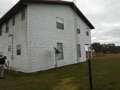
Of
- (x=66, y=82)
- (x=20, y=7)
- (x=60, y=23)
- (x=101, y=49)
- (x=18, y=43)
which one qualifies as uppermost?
(x=20, y=7)

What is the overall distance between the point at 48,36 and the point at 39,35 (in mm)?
1128

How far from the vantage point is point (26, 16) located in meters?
12.0

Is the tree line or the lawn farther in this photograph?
the tree line

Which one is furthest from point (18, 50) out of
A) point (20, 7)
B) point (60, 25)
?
point (60, 25)

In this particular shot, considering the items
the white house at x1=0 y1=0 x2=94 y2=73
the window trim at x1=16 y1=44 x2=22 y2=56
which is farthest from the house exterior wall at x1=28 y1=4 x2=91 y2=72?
the window trim at x1=16 y1=44 x2=22 y2=56

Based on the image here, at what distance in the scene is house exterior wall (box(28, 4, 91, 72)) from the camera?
11789mm

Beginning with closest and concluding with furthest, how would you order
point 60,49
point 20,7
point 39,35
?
point 39,35, point 20,7, point 60,49

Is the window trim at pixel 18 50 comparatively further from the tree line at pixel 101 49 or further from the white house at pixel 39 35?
the tree line at pixel 101 49

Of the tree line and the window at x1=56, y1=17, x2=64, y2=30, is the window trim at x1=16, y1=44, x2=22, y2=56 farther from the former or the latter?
the tree line

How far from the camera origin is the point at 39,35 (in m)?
12.3

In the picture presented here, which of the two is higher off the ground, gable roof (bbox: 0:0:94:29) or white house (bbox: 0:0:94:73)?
gable roof (bbox: 0:0:94:29)

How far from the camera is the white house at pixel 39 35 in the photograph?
464 inches

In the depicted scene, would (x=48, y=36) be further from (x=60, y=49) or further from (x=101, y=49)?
(x=101, y=49)

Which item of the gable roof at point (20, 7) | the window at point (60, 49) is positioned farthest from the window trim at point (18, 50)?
the window at point (60, 49)
